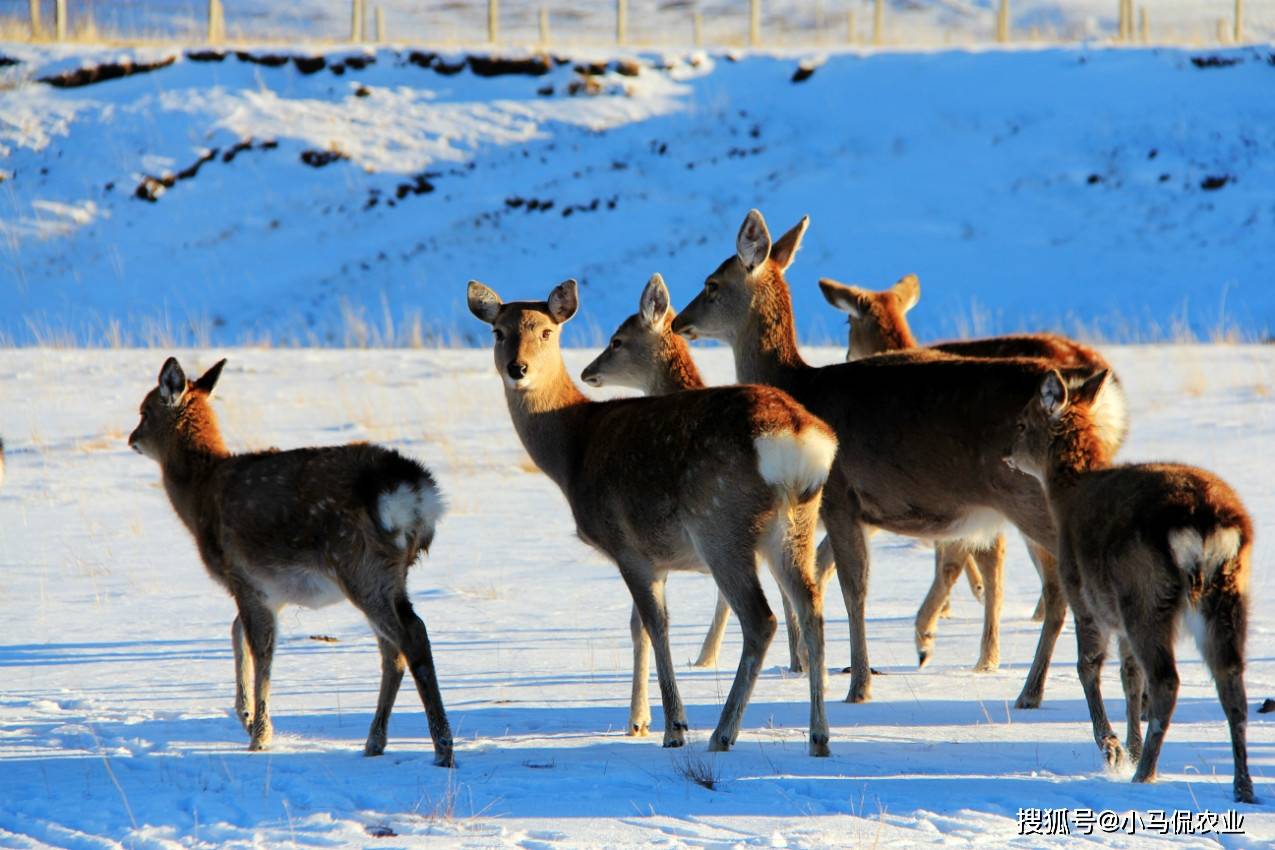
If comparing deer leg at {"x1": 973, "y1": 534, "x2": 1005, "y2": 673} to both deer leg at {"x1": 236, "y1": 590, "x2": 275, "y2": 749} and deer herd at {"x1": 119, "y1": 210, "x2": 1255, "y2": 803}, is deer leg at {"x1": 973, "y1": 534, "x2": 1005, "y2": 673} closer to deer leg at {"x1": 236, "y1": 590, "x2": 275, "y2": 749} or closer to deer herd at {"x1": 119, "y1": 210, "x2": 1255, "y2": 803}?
deer herd at {"x1": 119, "y1": 210, "x2": 1255, "y2": 803}

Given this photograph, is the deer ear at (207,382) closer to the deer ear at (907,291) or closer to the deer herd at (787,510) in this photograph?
the deer herd at (787,510)

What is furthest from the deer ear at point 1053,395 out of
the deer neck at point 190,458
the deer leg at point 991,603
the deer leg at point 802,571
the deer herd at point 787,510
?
the deer neck at point 190,458

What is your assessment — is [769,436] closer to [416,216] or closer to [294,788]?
[294,788]

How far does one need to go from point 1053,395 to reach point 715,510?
1.61 meters

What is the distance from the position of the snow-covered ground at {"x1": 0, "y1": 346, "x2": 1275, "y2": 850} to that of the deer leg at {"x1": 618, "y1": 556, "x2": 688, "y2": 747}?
0.14 meters

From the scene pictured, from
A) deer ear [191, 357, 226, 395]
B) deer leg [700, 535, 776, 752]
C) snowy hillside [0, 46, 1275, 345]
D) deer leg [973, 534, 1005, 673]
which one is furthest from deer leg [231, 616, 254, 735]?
snowy hillside [0, 46, 1275, 345]

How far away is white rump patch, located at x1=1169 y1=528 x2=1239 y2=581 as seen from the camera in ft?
19.4

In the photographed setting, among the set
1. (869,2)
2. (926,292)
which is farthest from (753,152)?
(869,2)

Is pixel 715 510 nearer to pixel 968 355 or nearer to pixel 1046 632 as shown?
pixel 1046 632

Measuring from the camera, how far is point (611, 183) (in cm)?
3831

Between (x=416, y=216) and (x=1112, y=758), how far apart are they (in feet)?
107

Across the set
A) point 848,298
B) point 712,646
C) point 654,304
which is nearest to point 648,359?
point 654,304

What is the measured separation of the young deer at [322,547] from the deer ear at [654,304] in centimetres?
282

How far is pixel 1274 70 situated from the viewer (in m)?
40.1
